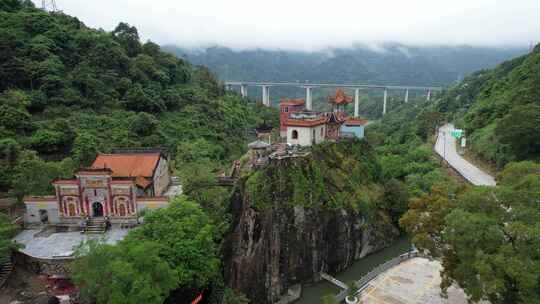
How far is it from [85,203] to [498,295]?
22.6 m

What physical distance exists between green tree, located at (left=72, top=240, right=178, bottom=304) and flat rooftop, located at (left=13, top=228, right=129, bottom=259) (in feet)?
14.4

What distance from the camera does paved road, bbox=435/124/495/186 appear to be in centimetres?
2945

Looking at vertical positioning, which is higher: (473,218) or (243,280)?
(473,218)

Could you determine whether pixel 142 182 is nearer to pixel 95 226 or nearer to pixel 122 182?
pixel 122 182

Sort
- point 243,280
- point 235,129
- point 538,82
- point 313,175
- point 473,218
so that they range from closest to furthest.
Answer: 1. point 473,218
2. point 243,280
3. point 313,175
4. point 538,82
5. point 235,129

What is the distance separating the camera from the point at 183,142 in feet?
116

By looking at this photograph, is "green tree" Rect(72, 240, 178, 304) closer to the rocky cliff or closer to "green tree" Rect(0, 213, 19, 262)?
"green tree" Rect(0, 213, 19, 262)

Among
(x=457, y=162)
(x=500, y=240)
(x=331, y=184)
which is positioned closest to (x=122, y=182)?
(x=331, y=184)

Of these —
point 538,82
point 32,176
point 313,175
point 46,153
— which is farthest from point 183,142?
point 538,82

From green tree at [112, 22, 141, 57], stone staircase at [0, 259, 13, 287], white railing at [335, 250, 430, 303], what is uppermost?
green tree at [112, 22, 141, 57]

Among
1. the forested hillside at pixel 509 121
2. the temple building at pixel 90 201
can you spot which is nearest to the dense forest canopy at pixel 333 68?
the forested hillside at pixel 509 121

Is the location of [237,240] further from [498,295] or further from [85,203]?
[498,295]

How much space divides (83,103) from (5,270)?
73.2 ft

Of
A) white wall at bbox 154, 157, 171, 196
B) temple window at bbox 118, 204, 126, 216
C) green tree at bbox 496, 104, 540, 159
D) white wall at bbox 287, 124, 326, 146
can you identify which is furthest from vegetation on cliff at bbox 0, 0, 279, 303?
green tree at bbox 496, 104, 540, 159
